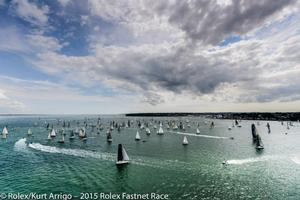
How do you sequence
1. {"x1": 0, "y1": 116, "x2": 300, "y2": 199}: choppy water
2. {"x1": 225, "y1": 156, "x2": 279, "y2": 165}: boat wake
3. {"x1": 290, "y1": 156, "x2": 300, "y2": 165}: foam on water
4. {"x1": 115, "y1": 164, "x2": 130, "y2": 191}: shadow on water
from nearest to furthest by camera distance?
1. {"x1": 0, "y1": 116, "x2": 300, "y2": 199}: choppy water
2. {"x1": 115, "y1": 164, "x2": 130, "y2": 191}: shadow on water
3. {"x1": 225, "y1": 156, "x2": 279, "y2": 165}: boat wake
4. {"x1": 290, "y1": 156, "x2": 300, "y2": 165}: foam on water

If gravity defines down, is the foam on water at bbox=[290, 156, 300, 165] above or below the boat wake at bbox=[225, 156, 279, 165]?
below

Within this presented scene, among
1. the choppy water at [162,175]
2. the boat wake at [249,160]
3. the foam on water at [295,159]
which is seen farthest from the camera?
the foam on water at [295,159]

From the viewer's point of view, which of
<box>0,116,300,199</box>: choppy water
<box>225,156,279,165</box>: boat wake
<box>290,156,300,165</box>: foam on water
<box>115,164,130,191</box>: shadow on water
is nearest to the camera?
<box>0,116,300,199</box>: choppy water

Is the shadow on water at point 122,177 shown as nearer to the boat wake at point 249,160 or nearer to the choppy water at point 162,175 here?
the choppy water at point 162,175

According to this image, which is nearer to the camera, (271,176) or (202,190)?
(202,190)

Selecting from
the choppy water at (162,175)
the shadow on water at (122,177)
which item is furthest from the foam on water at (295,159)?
the shadow on water at (122,177)

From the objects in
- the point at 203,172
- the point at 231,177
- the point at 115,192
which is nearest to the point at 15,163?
the point at 115,192

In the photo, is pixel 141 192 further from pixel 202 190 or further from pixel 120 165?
pixel 120 165

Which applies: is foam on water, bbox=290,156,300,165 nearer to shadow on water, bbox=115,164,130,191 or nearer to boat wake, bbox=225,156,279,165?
boat wake, bbox=225,156,279,165

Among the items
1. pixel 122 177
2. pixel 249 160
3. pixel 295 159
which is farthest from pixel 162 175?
pixel 295 159

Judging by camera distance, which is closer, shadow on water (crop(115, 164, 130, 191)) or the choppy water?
the choppy water

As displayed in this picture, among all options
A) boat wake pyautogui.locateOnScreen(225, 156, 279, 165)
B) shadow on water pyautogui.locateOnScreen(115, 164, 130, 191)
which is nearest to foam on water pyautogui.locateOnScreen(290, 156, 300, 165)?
boat wake pyautogui.locateOnScreen(225, 156, 279, 165)
